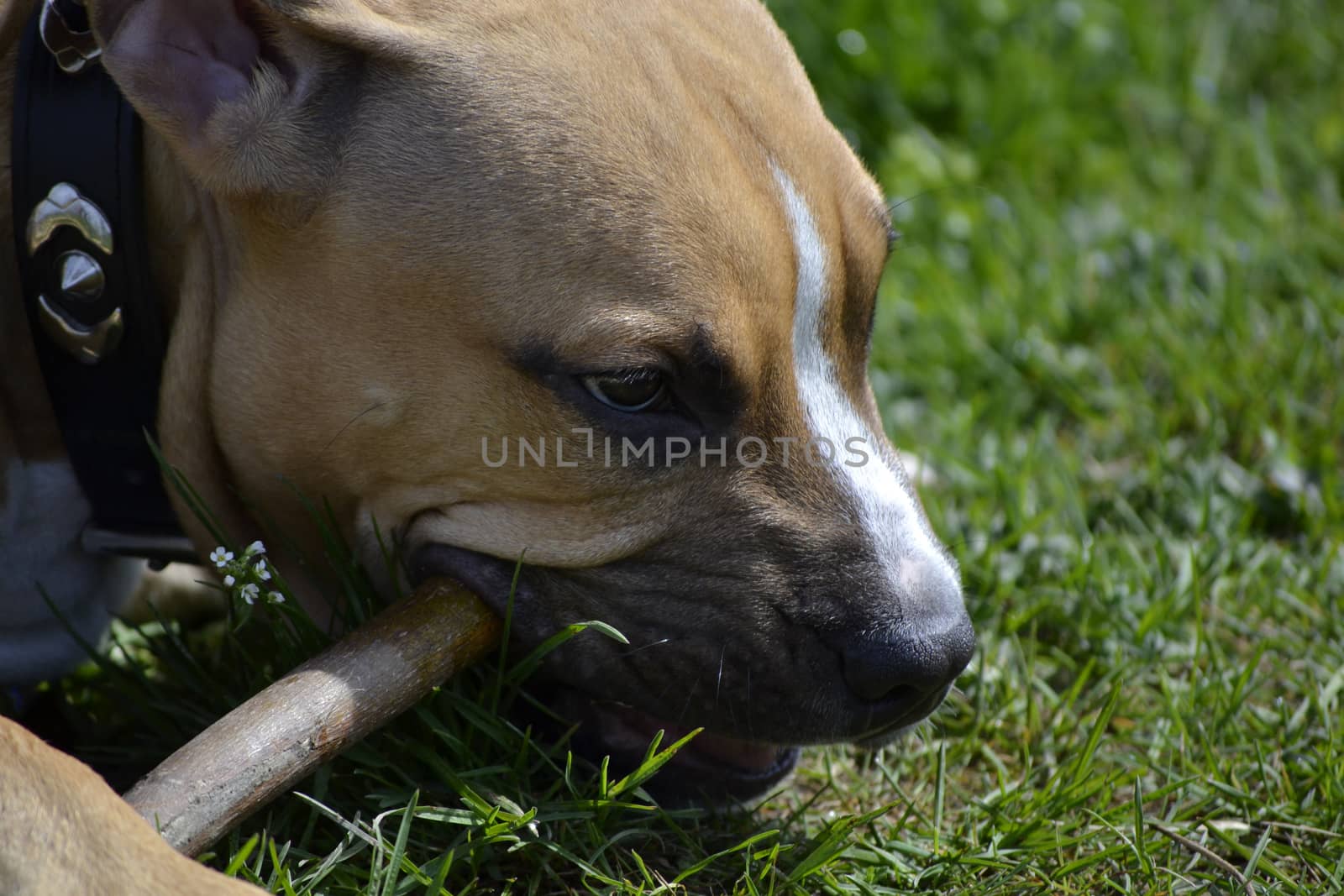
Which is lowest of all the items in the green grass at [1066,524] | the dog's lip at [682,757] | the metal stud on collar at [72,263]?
the green grass at [1066,524]

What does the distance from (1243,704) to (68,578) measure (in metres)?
2.59

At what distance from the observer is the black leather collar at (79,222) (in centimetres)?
269

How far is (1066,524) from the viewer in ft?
13.4

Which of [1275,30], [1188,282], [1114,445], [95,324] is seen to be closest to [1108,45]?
[1275,30]

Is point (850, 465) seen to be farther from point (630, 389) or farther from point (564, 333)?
point (564, 333)

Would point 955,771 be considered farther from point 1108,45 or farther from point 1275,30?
point 1275,30

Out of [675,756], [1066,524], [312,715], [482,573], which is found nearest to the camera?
[312,715]

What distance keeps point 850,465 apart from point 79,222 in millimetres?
1492

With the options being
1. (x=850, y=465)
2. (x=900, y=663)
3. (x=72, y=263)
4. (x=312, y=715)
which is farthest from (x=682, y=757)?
(x=72, y=263)

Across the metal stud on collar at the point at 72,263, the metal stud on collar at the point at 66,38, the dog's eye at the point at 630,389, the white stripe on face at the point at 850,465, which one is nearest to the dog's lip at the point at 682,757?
the white stripe on face at the point at 850,465

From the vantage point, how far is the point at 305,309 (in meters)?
2.73

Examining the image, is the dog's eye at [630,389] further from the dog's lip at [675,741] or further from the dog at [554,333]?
the dog's lip at [675,741]

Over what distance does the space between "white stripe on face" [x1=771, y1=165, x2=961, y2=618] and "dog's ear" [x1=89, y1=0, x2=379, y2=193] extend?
866mm

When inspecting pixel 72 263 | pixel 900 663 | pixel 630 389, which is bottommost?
pixel 900 663
